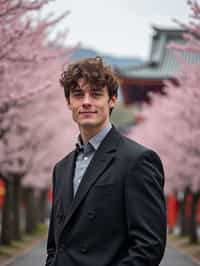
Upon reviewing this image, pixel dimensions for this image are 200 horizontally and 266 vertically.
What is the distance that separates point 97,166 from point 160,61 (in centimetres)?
4674

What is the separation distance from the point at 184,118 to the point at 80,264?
861 inches

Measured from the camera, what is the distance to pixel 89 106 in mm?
3809

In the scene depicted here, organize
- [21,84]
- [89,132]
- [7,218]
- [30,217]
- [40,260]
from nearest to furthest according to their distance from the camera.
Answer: [89,132] < [21,84] < [40,260] < [7,218] < [30,217]

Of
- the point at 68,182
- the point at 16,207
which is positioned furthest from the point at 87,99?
the point at 16,207

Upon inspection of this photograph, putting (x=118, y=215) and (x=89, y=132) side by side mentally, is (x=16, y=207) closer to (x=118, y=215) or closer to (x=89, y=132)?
(x=89, y=132)

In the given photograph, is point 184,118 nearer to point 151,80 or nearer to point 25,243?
point 25,243

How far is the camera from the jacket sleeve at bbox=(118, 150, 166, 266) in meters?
3.56

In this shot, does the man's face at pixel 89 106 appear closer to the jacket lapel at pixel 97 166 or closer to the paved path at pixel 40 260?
the jacket lapel at pixel 97 166

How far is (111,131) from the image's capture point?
12.8ft

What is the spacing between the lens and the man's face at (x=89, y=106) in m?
3.81

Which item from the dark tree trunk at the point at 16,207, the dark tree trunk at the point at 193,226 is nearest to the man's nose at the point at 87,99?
the dark tree trunk at the point at 16,207

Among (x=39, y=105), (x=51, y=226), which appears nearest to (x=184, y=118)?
(x=39, y=105)

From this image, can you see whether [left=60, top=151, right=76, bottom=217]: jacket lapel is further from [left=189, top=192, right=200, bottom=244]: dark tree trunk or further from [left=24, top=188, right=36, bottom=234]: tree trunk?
[left=24, top=188, right=36, bottom=234]: tree trunk

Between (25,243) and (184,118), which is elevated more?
(184,118)
